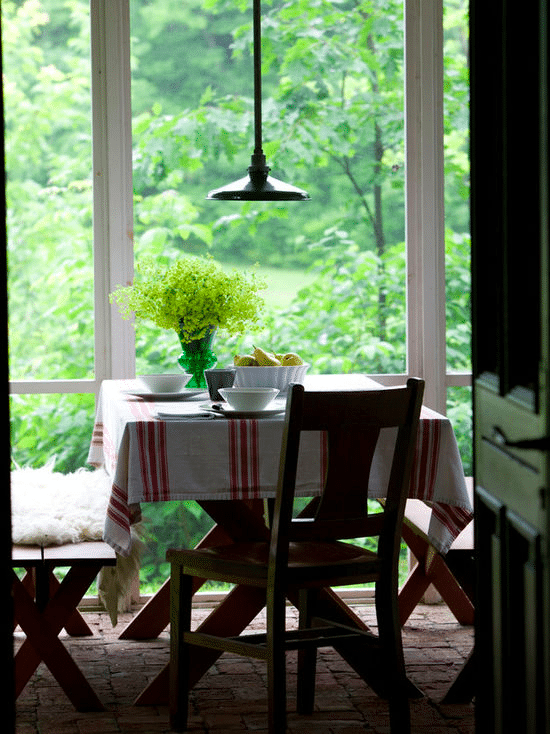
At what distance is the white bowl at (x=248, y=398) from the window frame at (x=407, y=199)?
1322 mm

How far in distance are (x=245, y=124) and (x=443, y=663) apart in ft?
7.09

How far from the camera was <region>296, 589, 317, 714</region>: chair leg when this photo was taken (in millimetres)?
3057

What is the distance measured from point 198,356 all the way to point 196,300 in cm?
25

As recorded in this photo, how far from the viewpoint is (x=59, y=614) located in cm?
310

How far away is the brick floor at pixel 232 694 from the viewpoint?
298 centimetres

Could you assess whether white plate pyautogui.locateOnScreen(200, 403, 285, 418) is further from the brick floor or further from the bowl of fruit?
the brick floor

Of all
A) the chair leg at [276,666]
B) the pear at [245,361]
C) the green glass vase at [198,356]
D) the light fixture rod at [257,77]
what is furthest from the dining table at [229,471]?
the light fixture rod at [257,77]

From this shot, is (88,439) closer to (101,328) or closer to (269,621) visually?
(101,328)

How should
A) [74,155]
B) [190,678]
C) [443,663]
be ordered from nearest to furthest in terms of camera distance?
[190,678], [443,663], [74,155]

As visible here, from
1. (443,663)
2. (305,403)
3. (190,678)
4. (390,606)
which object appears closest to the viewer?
(305,403)

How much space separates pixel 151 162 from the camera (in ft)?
13.8

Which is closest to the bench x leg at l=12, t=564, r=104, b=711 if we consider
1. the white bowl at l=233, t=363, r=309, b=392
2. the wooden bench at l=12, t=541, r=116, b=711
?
the wooden bench at l=12, t=541, r=116, b=711

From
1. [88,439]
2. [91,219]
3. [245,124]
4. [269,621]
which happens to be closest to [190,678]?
[269,621]

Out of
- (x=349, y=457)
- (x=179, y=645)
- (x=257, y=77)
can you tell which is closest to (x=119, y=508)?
(x=179, y=645)
